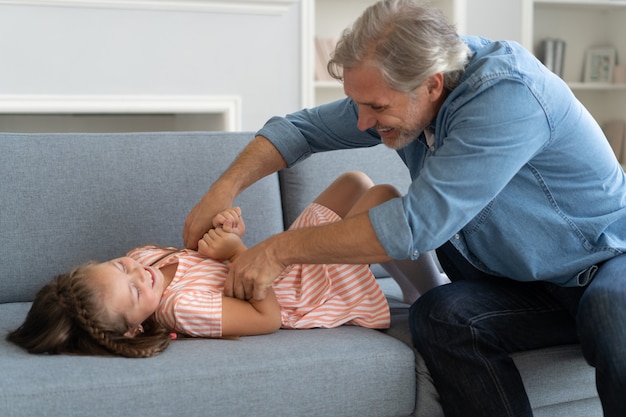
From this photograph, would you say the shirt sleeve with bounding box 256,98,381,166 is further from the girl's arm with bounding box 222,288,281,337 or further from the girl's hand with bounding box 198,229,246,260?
the girl's arm with bounding box 222,288,281,337

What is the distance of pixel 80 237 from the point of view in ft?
7.27

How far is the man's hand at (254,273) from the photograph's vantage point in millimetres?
1687

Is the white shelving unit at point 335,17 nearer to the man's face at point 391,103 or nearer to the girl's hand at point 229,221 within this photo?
the girl's hand at point 229,221

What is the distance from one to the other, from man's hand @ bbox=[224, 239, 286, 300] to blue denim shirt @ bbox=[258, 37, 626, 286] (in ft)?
0.78

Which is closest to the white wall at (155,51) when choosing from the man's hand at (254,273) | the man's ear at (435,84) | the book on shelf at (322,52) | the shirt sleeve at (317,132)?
the book on shelf at (322,52)

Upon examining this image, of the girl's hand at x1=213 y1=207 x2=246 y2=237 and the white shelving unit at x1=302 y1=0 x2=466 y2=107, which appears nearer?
the girl's hand at x1=213 y1=207 x2=246 y2=237

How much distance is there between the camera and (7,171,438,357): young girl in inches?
67.2

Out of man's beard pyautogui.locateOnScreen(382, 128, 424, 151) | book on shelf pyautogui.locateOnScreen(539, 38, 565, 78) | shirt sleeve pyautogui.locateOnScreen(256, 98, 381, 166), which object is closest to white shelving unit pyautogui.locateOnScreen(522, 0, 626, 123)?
book on shelf pyautogui.locateOnScreen(539, 38, 565, 78)

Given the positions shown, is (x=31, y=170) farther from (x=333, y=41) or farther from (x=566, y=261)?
(x=333, y=41)

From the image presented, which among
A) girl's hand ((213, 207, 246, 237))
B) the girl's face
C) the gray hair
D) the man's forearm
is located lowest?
the girl's face

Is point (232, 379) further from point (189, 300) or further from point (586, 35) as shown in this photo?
point (586, 35)

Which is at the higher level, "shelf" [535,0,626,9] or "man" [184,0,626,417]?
"shelf" [535,0,626,9]

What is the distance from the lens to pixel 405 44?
5.30ft

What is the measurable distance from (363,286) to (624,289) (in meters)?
0.59
